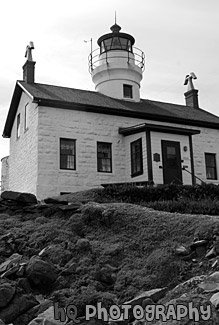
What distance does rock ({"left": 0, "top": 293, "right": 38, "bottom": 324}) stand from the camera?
7.12 m

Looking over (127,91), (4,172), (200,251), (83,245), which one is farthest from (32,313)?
(4,172)

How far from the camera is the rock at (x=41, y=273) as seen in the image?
7.97 meters

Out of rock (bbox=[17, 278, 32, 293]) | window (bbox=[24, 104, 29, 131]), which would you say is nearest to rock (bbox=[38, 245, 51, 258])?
rock (bbox=[17, 278, 32, 293])

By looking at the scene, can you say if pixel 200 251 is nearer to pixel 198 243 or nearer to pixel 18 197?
pixel 198 243

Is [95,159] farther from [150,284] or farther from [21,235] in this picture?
[150,284]

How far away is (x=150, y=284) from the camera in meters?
7.62

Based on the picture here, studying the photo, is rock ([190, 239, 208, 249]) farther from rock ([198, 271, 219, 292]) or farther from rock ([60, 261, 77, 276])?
rock ([60, 261, 77, 276])

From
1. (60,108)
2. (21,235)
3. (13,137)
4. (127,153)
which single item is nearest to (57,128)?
(60,108)

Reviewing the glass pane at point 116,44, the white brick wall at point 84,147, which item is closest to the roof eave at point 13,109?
the white brick wall at point 84,147

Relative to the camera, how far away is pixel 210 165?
934 inches

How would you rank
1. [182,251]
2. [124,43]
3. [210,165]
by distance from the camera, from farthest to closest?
[124,43] → [210,165] → [182,251]

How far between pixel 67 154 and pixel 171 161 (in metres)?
4.60

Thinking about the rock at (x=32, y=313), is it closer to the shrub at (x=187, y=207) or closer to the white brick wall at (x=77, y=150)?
the shrub at (x=187, y=207)

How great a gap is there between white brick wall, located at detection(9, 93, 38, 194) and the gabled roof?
61cm
